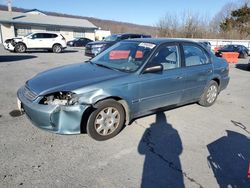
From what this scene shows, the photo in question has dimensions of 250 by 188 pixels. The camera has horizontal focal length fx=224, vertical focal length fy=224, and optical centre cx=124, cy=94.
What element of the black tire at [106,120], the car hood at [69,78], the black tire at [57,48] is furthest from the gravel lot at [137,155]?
the black tire at [57,48]

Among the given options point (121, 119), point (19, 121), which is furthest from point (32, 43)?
point (121, 119)

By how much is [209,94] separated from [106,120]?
10.1 feet

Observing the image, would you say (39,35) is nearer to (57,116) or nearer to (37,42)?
(37,42)

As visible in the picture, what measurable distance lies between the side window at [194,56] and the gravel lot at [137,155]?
1221 mm

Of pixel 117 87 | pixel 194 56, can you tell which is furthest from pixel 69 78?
pixel 194 56

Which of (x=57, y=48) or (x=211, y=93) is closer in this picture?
(x=211, y=93)

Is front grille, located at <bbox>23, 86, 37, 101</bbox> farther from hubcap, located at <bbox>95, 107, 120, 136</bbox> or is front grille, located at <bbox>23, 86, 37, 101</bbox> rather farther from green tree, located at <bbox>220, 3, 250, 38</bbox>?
green tree, located at <bbox>220, 3, 250, 38</bbox>

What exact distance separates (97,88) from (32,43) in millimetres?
16658

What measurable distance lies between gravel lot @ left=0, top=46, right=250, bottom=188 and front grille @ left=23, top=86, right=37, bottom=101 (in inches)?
26.9

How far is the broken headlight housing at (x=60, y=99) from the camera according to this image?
3309 millimetres

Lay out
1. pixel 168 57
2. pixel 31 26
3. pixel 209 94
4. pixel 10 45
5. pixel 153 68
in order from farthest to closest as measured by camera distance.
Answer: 1. pixel 31 26
2. pixel 10 45
3. pixel 209 94
4. pixel 168 57
5. pixel 153 68

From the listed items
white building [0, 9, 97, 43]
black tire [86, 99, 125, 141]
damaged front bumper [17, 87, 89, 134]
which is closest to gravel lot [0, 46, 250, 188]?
black tire [86, 99, 125, 141]

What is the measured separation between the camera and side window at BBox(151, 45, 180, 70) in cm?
424

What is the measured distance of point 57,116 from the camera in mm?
3266
